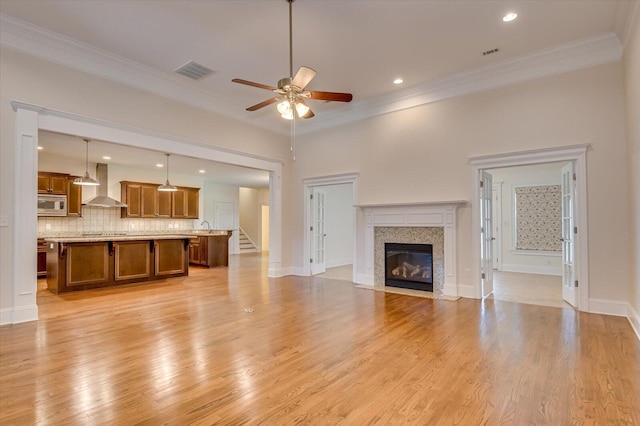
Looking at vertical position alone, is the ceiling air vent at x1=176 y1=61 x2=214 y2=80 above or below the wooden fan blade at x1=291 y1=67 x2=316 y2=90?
above

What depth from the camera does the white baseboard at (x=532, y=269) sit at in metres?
7.67

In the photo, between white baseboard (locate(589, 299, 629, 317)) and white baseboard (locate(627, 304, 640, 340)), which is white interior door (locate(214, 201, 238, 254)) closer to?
white baseboard (locate(589, 299, 629, 317))

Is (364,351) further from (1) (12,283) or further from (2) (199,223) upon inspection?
(2) (199,223)

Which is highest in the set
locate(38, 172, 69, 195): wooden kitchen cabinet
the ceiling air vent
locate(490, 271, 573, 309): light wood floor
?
the ceiling air vent

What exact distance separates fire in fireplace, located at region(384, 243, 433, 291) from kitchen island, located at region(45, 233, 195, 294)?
14.8ft

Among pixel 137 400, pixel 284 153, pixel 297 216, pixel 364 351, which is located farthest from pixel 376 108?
pixel 137 400

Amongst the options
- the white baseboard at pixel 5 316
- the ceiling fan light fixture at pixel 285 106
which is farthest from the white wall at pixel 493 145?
the white baseboard at pixel 5 316

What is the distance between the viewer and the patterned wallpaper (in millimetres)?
7879

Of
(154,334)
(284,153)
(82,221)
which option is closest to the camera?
(154,334)

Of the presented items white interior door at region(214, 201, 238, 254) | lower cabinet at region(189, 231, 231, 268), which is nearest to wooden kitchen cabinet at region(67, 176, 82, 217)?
lower cabinet at region(189, 231, 231, 268)

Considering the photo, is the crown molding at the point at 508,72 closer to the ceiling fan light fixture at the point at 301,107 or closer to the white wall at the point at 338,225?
the ceiling fan light fixture at the point at 301,107

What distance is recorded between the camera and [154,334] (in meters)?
3.49

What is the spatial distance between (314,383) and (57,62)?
5.08 metres

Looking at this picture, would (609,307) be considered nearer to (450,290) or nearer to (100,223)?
(450,290)
